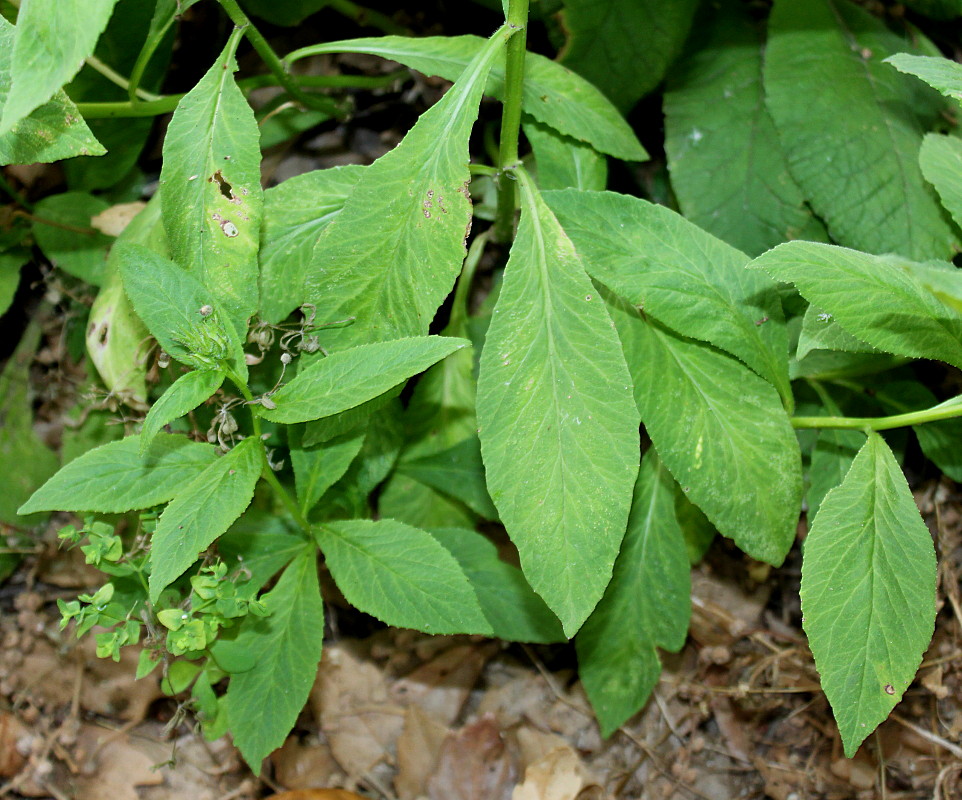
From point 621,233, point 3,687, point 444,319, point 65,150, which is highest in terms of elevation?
point 65,150

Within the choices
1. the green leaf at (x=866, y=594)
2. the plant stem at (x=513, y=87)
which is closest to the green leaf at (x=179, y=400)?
the plant stem at (x=513, y=87)

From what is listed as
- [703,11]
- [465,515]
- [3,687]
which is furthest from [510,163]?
[3,687]

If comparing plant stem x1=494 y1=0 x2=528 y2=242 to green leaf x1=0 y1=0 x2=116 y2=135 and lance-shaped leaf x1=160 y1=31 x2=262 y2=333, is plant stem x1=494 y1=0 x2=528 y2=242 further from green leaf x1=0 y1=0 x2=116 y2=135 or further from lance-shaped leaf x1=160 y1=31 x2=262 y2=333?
green leaf x1=0 y1=0 x2=116 y2=135

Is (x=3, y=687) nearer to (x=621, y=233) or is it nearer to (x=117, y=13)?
(x=117, y=13)

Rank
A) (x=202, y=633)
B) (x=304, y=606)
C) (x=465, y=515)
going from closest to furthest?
(x=202, y=633)
(x=304, y=606)
(x=465, y=515)

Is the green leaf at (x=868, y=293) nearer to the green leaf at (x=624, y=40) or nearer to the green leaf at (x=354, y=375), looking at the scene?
the green leaf at (x=354, y=375)
